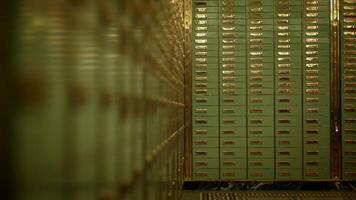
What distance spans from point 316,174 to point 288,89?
1.19 meters

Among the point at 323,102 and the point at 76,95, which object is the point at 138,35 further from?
the point at 323,102

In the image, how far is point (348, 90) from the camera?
740 centimetres

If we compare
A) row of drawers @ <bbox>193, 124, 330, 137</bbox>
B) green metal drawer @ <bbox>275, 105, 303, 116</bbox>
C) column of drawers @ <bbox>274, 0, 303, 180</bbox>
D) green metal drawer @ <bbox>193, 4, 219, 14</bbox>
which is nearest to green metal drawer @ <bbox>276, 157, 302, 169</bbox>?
column of drawers @ <bbox>274, 0, 303, 180</bbox>

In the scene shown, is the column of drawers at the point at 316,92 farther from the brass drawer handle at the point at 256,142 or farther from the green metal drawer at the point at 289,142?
the brass drawer handle at the point at 256,142

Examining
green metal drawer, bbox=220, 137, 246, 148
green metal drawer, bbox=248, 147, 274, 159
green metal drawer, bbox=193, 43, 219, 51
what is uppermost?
green metal drawer, bbox=193, 43, 219, 51

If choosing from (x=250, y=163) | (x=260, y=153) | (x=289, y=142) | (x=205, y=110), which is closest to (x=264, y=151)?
(x=260, y=153)

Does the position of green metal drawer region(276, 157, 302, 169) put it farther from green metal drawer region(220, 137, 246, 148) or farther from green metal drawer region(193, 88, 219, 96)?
green metal drawer region(193, 88, 219, 96)

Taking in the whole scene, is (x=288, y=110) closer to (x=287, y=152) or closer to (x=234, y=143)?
(x=287, y=152)

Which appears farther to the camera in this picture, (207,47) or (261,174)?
(207,47)

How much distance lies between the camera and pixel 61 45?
84 cm

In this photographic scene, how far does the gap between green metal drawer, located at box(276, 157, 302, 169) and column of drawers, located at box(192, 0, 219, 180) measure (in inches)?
32.5

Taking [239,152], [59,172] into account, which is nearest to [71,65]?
[59,172]

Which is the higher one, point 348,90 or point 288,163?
point 348,90

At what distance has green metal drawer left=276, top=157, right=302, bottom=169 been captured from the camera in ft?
24.4
